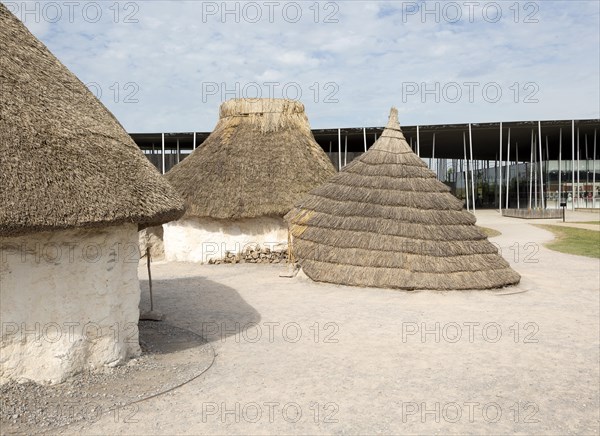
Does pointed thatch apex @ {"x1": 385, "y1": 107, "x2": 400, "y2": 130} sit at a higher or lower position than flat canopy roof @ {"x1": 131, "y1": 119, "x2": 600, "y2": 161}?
lower

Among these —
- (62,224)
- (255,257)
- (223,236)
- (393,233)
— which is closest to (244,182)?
(223,236)

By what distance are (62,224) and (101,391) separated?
7.82 ft

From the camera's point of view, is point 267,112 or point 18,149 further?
point 267,112

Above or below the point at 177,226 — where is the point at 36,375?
below

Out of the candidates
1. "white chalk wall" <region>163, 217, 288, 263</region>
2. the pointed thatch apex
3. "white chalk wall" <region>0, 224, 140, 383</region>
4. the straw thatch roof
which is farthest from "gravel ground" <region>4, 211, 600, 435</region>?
the pointed thatch apex

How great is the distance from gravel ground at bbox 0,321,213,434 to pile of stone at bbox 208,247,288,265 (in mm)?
9923

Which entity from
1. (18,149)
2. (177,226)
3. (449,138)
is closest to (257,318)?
(18,149)

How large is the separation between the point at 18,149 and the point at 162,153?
31474mm

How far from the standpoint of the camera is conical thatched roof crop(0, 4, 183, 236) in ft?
21.4

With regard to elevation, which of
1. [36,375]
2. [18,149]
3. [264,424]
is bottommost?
[264,424]

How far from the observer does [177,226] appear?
19.2 metres

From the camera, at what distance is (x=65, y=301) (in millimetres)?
7270

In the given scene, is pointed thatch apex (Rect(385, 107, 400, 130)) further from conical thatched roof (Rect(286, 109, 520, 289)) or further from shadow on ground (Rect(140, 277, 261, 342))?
shadow on ground (Rect(140, 277, 261, 342))

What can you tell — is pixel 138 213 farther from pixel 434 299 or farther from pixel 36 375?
pixel 434 299
